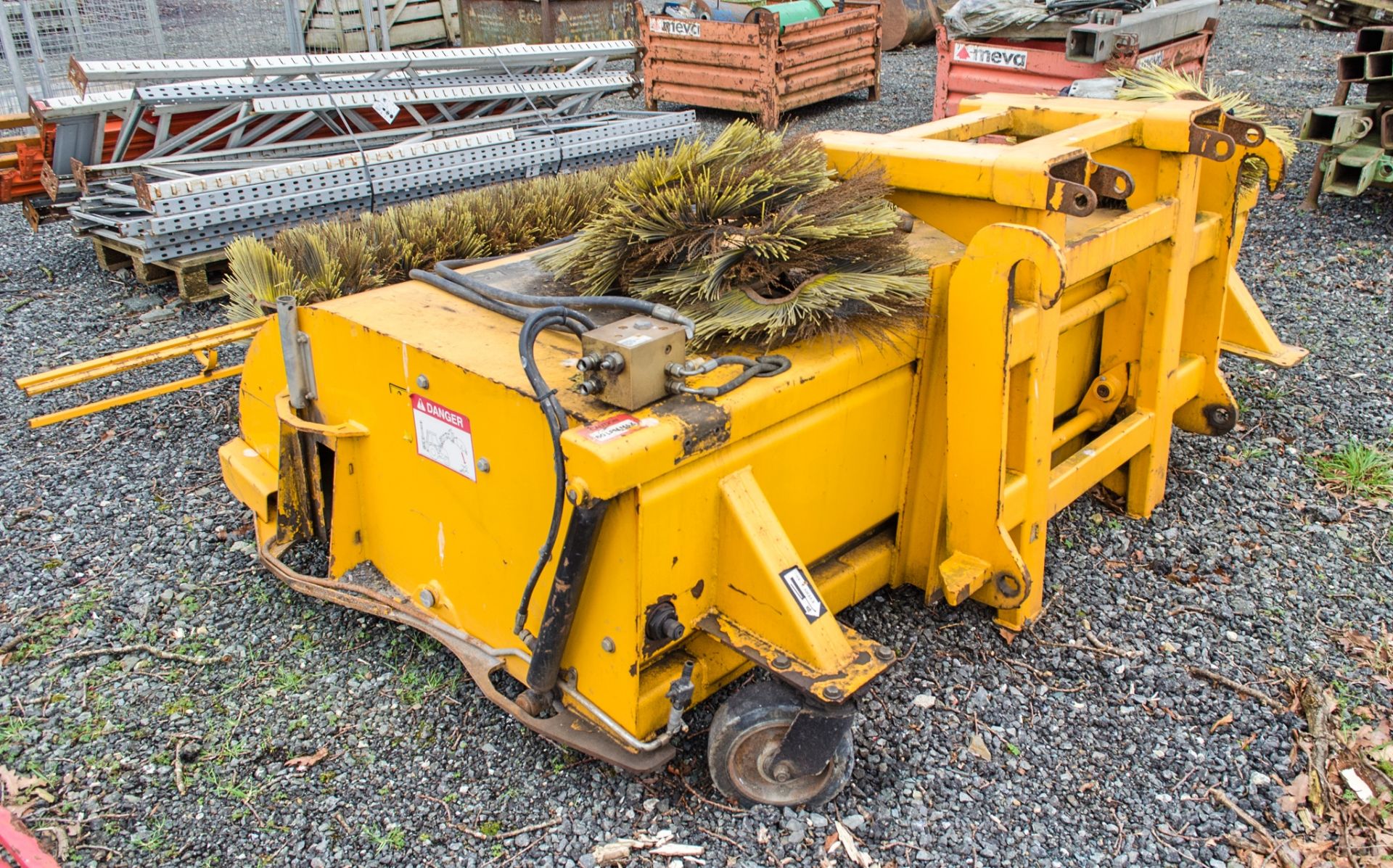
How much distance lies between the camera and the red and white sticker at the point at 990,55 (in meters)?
8.38

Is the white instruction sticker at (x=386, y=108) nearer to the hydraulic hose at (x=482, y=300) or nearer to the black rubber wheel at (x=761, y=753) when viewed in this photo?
the hydraulic hose at (x=482, y=300)

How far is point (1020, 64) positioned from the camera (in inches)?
331

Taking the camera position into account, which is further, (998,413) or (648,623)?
(998,413)

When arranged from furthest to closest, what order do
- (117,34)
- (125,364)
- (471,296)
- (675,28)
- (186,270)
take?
(675,28) < (117,34) < (186,270) < (125,364) < (471,296)

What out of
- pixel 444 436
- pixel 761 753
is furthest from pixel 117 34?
pixel 761 753

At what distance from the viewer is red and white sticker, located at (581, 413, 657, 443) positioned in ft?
7.25

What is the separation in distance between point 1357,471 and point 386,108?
19.3 feet

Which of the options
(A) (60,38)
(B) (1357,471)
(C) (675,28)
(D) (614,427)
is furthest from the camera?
(C) (675,28)

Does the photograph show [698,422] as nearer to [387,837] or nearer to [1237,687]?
[387,837]

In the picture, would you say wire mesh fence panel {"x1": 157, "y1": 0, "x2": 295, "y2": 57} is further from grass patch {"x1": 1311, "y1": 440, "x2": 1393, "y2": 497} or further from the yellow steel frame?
grass patch {"x1": 1311, "y1": 440, "x2": 1393, "y2": 497}

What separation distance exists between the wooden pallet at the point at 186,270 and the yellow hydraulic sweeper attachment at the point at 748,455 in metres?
2.46

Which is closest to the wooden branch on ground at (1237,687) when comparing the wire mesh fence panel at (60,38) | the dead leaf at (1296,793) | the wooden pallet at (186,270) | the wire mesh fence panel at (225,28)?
the dead leaf at (1296,793)

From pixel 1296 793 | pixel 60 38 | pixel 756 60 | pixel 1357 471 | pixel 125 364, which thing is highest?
pixel 60 38

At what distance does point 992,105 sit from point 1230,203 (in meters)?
0.90
